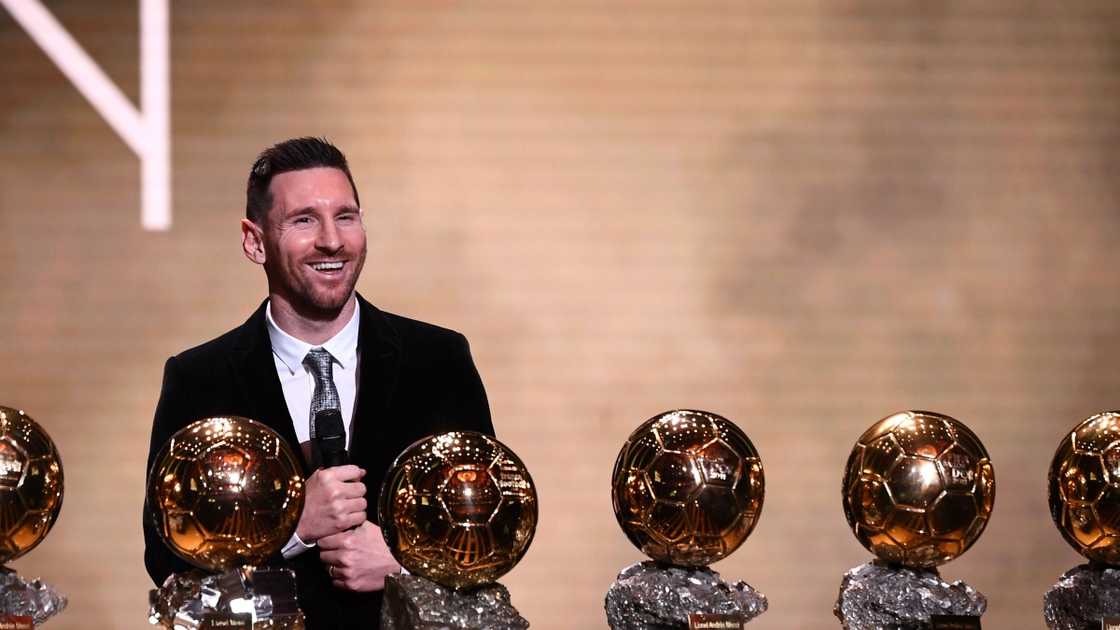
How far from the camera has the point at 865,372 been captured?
12.9ft

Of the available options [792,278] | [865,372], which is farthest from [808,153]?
[865,372]

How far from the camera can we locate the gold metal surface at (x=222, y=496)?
1480 mm

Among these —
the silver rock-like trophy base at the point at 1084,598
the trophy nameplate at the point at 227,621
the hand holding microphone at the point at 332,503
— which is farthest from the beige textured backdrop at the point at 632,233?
the trophy nameplate at the point at 227,621

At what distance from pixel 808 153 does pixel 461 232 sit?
3.48ft

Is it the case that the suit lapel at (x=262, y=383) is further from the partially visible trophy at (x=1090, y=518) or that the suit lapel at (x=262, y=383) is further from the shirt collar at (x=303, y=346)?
the partially visible trophy at (x=1090, y=518)

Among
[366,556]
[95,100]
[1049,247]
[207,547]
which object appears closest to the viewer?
[207,547]

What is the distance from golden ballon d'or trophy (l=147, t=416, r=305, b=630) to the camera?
1481mm

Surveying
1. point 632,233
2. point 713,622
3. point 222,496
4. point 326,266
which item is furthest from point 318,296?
point 632,233

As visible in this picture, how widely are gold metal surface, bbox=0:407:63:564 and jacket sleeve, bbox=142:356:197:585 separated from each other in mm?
394

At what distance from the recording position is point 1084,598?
1.72 meters

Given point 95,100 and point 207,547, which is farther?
point 95,100

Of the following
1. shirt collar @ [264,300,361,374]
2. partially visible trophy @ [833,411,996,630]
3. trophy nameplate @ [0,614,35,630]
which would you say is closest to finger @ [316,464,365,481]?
→ shirt collar @ [264,300,361,374]

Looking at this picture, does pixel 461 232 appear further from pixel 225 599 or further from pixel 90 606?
pixel 225 599

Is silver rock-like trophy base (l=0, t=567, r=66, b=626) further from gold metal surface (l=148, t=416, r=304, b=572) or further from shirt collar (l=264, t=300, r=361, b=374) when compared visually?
shirt collar (l=264, t=300, r=361, b=374)
